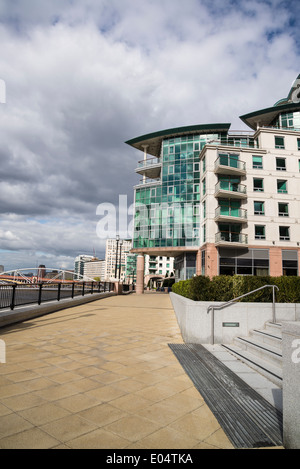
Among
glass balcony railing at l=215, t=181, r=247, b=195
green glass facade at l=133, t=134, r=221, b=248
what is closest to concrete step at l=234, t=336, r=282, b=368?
glass balcony railing at l=215, t=181, r=247, b=195

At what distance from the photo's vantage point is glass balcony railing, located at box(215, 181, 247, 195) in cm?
3028

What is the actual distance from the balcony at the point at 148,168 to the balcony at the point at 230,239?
54.1 ft

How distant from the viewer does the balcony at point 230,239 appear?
94.6ft

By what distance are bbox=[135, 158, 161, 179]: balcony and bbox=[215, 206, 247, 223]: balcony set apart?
14537 mm

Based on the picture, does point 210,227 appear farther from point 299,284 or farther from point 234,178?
point 299,284

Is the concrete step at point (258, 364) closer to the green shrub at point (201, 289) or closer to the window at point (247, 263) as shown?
the green shrub at point (201, 289)

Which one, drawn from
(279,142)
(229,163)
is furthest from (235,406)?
(279,142)

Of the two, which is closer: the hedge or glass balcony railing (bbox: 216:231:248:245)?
the hedge

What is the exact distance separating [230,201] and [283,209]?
6.07m

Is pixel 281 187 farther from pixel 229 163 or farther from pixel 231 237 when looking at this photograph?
pixel 231 237

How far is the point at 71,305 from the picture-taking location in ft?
48.4

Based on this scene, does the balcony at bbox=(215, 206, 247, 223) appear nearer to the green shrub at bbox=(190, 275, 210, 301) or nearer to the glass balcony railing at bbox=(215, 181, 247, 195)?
the glass balcony railing at bbox=(215, 181, 247, 195)

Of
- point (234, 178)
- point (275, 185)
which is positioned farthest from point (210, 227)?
point (275, 185)

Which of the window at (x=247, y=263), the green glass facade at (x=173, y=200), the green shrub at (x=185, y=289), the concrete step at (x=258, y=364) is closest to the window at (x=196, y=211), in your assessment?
the green glass facade at (x=173, y=200)
